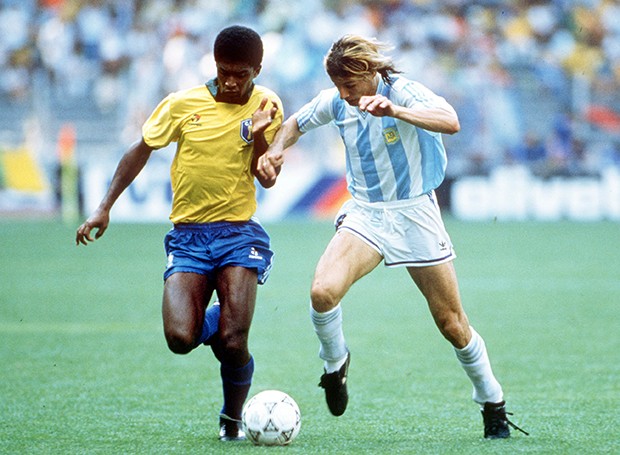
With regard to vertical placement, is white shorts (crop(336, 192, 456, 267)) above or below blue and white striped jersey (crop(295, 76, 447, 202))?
below

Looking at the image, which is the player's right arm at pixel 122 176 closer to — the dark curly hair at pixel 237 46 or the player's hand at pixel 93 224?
the player's hand at pixel 93 224

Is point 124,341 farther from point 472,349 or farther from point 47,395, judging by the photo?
point 472,349

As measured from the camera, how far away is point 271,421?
18.7 feet

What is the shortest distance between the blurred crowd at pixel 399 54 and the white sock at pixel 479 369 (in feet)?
49.9

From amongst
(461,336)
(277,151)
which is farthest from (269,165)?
(461,336)

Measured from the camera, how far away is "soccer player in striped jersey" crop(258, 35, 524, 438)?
5.86 meters

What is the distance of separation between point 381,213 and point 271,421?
1204 millimetres

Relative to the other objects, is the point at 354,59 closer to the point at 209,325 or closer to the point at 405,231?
the point at 405,231

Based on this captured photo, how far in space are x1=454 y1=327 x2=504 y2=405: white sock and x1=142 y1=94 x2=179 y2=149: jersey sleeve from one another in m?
1.79

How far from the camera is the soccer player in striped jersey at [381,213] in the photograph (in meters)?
5.86

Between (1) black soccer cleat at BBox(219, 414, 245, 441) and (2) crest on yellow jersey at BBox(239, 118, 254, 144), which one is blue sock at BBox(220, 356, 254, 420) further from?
(2) crest on yellow jersey at BBox(239, 118, 254, 144)

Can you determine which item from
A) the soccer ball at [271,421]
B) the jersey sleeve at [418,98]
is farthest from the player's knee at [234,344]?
the jersey sleeve at [418,98]

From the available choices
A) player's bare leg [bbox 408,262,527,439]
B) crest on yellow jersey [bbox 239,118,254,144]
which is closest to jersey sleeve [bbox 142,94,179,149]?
crest on yellow jersey [bbox 239,118,254,144]

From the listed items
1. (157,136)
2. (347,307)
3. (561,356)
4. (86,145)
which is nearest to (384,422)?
(157,136)
